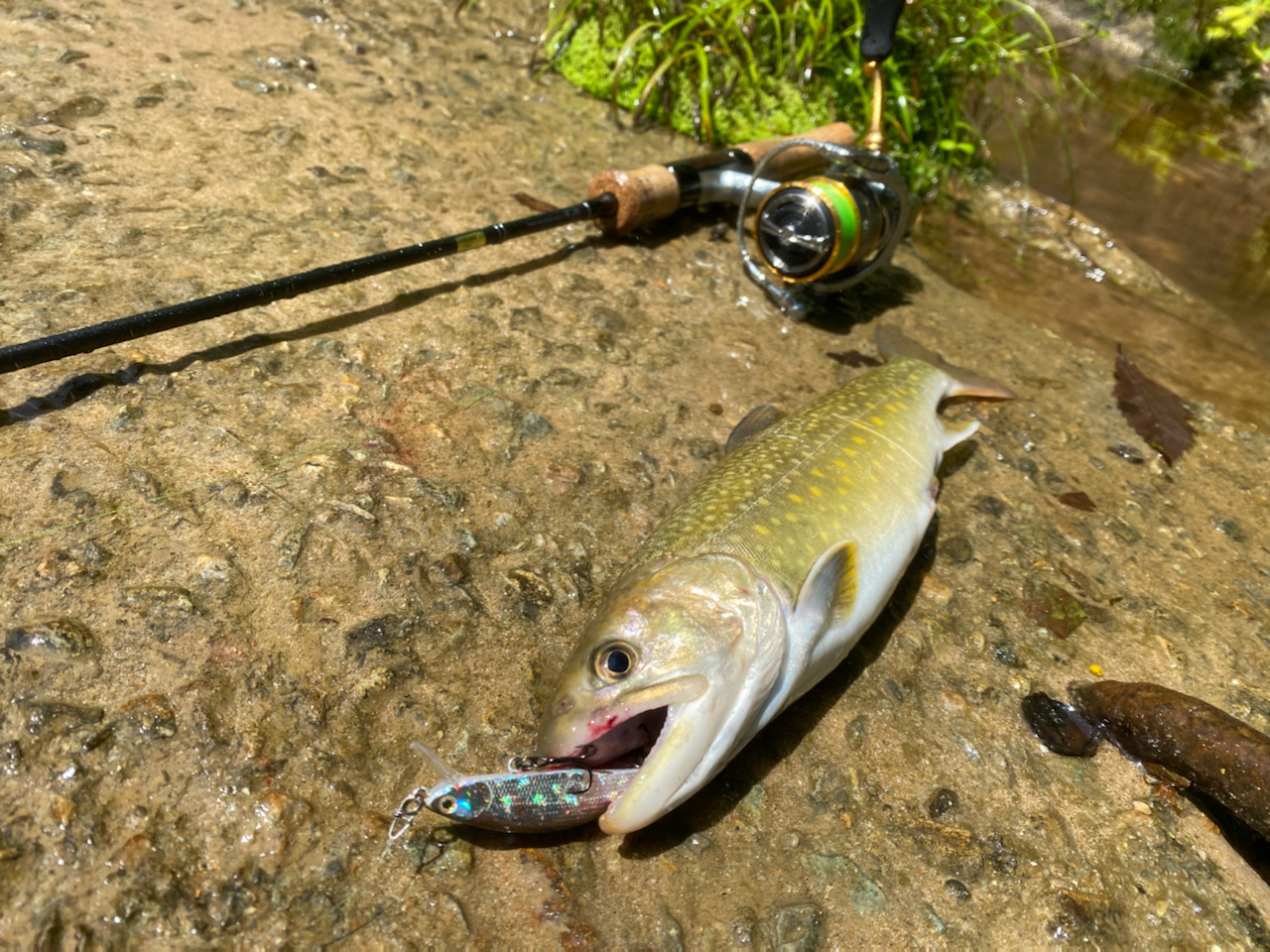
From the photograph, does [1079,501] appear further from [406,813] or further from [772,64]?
[772,64]

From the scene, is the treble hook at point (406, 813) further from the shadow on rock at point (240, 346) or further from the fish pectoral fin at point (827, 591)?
the shadow on rock at point (240, 346)

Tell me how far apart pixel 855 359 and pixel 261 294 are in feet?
9.49

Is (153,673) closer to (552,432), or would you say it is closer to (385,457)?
(385,457)

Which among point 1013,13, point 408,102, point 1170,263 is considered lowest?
point 1170,263

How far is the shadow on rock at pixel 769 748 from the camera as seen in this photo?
87.6 inches

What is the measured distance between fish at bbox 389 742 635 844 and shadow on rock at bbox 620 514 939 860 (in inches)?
10.1

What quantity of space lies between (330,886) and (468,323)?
2.48 metres

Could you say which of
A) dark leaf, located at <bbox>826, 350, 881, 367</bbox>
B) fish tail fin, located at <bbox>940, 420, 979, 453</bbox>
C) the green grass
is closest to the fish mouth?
fish tail fin, located at <bbox>940, 420, 979, 453</bbox>

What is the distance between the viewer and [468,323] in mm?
3771

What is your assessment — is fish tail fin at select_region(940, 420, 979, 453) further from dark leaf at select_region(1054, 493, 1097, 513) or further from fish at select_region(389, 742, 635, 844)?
Answer: fish at select_region(389, 742, 635, 844)

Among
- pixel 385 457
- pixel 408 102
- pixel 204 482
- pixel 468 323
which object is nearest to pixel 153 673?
pixel 204 482

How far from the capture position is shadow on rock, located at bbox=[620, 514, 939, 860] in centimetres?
222

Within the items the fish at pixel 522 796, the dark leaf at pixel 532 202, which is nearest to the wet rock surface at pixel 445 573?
the fish at pixel 522 796

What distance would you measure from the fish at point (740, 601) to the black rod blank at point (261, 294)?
159cm
